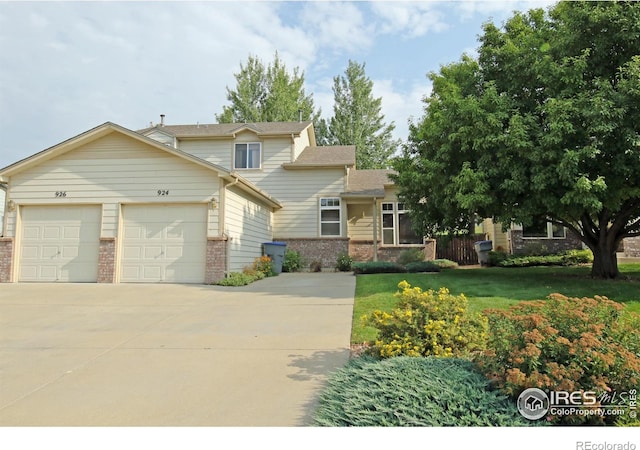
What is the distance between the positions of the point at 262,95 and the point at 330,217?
17271 millimetres

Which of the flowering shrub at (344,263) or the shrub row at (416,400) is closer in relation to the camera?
the shrub row at (416,400)

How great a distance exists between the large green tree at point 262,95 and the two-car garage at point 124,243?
1940 cm

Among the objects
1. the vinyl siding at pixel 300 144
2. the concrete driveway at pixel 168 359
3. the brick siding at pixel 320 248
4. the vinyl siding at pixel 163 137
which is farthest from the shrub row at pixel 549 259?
the vinyl siding at pixel 163 137

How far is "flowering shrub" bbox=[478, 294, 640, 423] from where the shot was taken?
8.94 feet

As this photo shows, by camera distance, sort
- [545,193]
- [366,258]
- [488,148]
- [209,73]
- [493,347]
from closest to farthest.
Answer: [493,347] → [545,193] → [488,148] → [209,73] → [366,258]

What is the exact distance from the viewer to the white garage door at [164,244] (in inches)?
450

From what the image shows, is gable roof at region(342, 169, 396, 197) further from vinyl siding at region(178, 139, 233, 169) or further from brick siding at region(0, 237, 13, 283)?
brick siding at region(0, 237, 13, 283)

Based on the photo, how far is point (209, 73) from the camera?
10922 mm

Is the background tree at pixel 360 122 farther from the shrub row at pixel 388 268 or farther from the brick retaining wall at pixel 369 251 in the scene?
the shrub row at pixel 388 268

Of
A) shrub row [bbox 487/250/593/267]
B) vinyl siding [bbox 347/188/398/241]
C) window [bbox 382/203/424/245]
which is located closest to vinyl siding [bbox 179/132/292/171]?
vinyl siding [bbox 347/188/398/241]

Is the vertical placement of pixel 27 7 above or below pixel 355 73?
below

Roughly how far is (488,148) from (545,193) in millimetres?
1723
